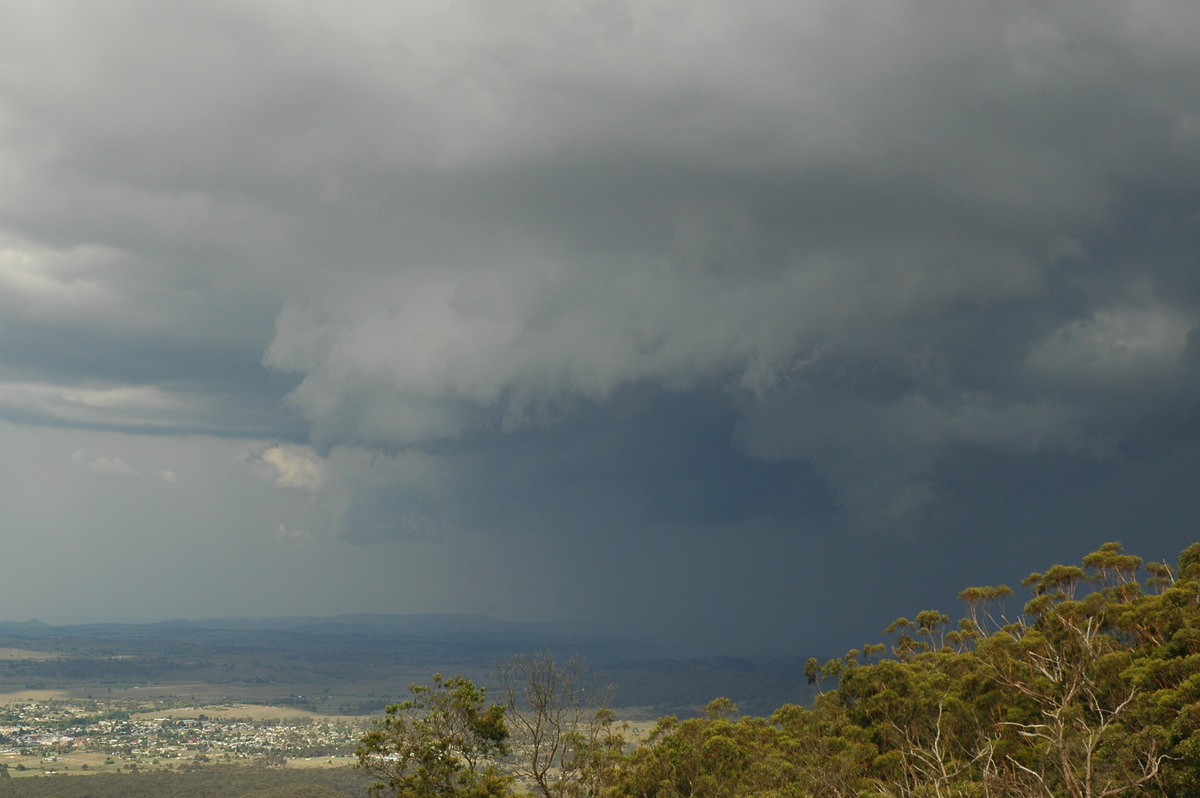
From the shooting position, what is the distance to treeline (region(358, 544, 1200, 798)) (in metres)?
37.5

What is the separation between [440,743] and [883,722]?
29.7 meters

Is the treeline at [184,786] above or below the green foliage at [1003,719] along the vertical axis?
below

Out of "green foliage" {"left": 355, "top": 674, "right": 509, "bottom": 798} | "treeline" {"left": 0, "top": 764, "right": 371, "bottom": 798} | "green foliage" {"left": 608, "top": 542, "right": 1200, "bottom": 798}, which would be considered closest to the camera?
"green foliage" {"left": 608, "top": 542, "right": 1200, "bottom": 798}

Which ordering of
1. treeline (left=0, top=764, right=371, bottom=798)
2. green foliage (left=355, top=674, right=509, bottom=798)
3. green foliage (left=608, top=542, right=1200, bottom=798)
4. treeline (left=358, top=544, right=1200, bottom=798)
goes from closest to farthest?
green foliage (left=608, top=542, right=1200, bottom=798), treeline (left=358, top=544, right=1200, bottom=798), green foliage (left=355, top=674, right=509, bottom=798), treeline (left=0, top=764, right=371, bottom=798)

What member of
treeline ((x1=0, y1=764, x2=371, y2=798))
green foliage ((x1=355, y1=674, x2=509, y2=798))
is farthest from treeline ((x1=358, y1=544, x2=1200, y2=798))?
Answer: treeline ((x1=0, y1=764, x2=371, y2=798))

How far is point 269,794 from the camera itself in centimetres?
16175

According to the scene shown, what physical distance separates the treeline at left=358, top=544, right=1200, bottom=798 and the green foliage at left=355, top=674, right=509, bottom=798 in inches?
3.7

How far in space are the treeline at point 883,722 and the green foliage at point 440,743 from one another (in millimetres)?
94

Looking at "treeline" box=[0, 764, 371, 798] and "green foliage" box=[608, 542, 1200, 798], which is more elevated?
"green foliage" box=[608, 542, 1200, 798]

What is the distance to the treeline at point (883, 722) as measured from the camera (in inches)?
1476

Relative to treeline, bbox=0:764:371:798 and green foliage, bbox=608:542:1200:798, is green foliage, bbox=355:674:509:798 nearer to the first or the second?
green foliage, bbox=608:542:1200:798

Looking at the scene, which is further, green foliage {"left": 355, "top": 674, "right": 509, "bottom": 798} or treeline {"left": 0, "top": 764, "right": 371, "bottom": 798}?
treeline {"left": 0, "top": 764, "right": 371, "bottom": 798}

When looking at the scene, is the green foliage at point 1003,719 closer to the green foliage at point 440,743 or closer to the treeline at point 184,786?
the green foliage at point 440,743

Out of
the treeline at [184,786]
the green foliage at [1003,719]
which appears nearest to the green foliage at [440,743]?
the green foliage at [1003,719]
